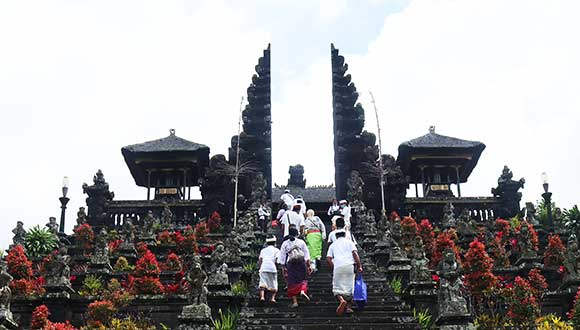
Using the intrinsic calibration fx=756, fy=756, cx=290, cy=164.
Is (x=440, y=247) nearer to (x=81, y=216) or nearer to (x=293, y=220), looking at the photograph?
(x=293, y=220)

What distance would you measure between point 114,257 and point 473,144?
69.1 ft

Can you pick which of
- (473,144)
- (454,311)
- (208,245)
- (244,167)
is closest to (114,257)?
(208,245)

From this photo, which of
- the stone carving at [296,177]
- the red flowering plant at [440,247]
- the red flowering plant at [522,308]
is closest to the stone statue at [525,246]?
the red flowering plant at [440,247]

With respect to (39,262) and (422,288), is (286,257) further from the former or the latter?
(39,262)

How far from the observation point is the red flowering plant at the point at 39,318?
14.5 metres

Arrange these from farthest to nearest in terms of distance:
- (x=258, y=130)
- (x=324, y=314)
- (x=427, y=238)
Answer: (x=258, y=130)
(x=427, y=238)
(x=324, y=314)

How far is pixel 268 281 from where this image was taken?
46.1ft

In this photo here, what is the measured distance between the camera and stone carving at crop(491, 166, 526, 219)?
30.8 meters

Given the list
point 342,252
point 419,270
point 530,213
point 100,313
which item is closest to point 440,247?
point 419,270

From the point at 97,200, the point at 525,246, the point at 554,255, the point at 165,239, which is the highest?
the point at 97,200

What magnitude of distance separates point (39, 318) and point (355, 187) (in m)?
16.1

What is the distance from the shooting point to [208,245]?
22156mm

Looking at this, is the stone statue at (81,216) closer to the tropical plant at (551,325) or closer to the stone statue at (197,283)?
the stone statue at (197,283)

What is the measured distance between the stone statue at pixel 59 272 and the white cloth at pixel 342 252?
5.98 m
